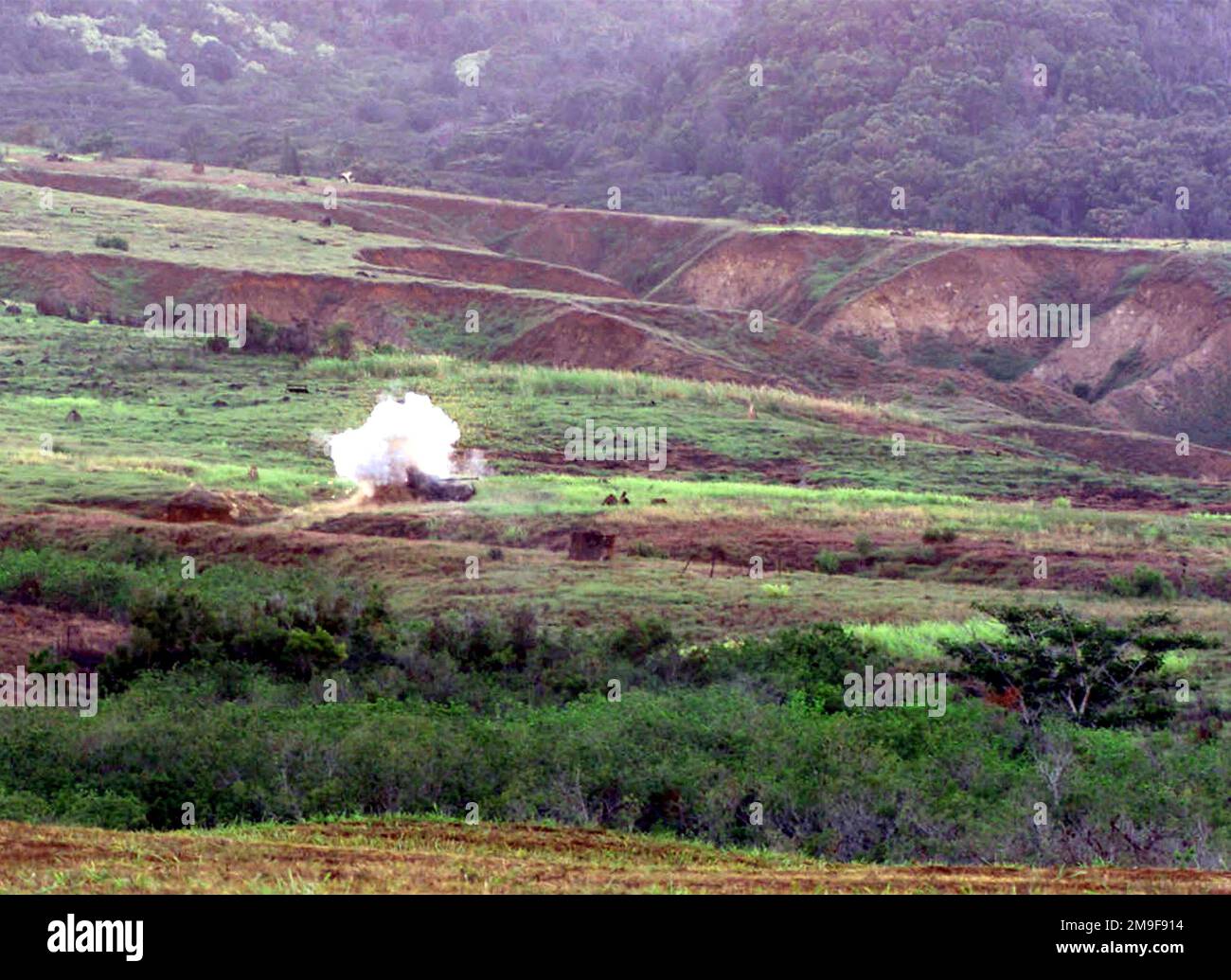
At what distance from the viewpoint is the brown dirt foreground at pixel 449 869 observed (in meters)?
8.70

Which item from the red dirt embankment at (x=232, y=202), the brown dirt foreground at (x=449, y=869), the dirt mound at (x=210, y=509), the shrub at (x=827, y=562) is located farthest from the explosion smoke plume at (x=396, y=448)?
the red dirt embankment at (x=232, y=202)

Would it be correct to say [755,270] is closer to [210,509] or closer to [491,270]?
[491,270]

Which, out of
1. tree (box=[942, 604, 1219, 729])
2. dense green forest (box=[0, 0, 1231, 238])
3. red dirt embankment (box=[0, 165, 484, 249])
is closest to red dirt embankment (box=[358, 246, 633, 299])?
red dirt embankment (box=[0, 165, 484, 249])

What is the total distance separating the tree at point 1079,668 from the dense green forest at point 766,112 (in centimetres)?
5873

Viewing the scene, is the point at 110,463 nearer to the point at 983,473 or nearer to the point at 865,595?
the point at 865,595

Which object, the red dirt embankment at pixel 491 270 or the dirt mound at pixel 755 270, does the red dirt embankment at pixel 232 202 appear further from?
the dirt mound at pixel 755 270

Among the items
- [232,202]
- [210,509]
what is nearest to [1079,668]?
[210,509]

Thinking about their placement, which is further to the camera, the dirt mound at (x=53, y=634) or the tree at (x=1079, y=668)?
the dirt mound at (x=53, y=634)

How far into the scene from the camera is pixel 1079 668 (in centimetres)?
1831

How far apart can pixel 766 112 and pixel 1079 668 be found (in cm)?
8214

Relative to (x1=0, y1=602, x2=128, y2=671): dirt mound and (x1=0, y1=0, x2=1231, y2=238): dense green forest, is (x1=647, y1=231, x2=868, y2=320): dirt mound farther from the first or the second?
(x1=0, y1=602, x2=128, y2=671): dirt mound

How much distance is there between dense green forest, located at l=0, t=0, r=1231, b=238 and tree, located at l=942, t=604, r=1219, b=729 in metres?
58.7

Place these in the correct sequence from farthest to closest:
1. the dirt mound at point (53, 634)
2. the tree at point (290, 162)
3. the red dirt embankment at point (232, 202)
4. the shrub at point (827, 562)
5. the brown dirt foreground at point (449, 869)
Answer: the tree at point (290, 162) < the red dirt embankment at point (232, 202) < the shrub at point (827, 562) < the dirt mound at point (53, 634) < the brown dirt foreground at point (449, 869)
